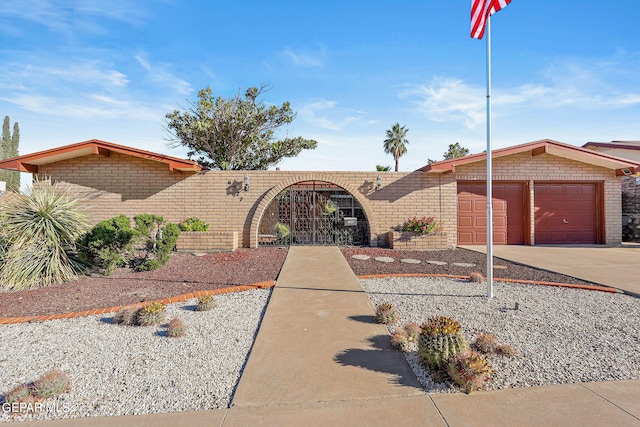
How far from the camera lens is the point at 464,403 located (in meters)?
2.25

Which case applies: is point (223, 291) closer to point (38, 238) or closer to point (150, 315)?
point (150, 315)

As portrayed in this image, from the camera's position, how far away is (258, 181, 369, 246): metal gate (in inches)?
429

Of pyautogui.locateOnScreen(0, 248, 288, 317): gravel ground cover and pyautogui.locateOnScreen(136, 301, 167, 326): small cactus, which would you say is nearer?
pyautogui.locateOnScreen(136, 301, 167, 326): small cactus

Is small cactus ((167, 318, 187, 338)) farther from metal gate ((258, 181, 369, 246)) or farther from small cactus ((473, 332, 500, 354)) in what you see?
metal gate ((258, 181, 369, 246))

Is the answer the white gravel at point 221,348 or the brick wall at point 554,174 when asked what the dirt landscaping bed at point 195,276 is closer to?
the white gravel at point 221,348

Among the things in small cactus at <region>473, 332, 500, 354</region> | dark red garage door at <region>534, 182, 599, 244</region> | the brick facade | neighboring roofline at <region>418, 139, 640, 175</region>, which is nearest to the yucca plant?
the brick facade

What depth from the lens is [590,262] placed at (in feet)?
25.7

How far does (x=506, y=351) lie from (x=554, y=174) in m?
11.2

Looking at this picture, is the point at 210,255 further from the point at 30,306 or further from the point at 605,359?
the point at 605,359

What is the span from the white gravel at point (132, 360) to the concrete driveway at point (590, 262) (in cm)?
642

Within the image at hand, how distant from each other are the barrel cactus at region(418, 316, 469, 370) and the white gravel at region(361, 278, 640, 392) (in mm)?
158

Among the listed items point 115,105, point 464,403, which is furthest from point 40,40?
point 464,403

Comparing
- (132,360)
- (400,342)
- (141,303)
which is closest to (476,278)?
(400,342)

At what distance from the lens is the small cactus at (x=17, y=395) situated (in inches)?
89.0
